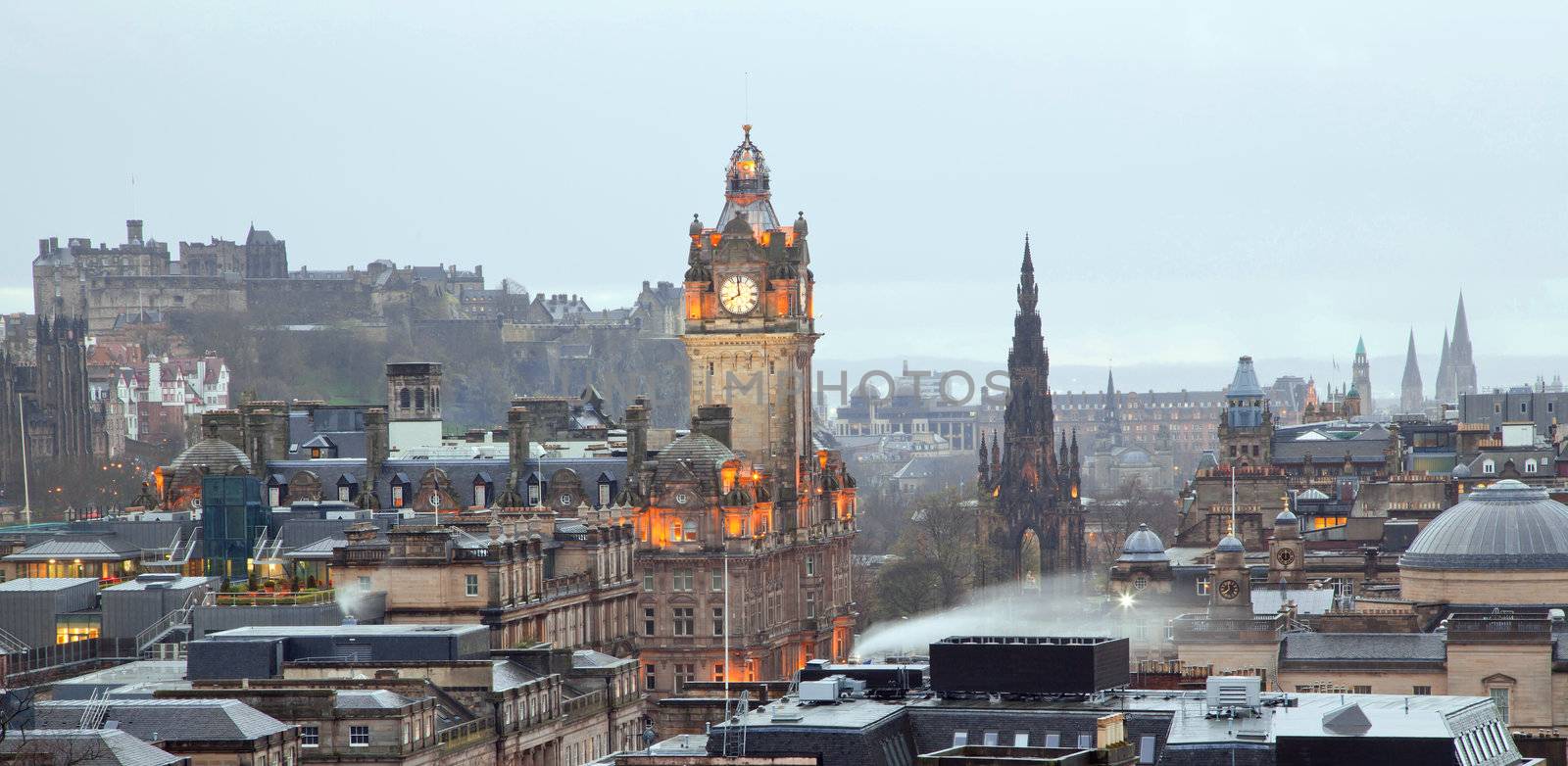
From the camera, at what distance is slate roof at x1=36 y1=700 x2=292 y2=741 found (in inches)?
3455

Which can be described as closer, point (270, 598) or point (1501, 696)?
point (1501, 696)

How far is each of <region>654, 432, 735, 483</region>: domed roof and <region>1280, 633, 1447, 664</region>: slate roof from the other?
48125 millimetres

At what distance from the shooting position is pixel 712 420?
171250mm

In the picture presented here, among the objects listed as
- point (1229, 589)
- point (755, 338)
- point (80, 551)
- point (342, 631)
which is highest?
point (755, 338)

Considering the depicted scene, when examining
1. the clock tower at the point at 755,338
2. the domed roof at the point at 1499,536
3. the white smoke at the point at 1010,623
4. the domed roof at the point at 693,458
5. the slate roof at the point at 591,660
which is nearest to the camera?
the slate roof at the point at 591,660

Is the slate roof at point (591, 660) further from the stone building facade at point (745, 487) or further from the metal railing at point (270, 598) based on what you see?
the stone building facade at point (745, 487)

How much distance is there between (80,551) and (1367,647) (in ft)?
188

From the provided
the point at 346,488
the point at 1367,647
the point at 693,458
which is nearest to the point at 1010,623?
the point at 693,458

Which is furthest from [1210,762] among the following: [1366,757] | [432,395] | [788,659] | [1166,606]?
[432,395]

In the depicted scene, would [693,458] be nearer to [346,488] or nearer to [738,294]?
[738,294]

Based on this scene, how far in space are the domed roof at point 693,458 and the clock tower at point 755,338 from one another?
35.5 feet

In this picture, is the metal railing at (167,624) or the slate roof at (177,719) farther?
the metal railing at (167,624)

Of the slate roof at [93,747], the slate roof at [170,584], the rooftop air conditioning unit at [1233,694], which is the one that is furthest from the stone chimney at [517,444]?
the rooftop air conditioning unit at [1233,694]

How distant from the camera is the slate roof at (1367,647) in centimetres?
11712
